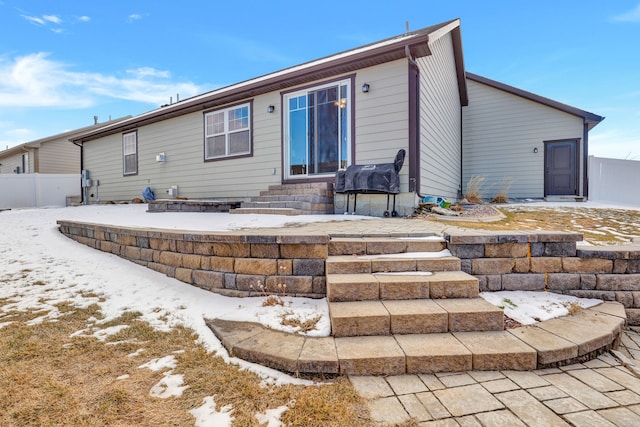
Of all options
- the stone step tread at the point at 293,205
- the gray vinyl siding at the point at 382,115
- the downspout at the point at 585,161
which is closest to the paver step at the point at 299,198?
the stone step tread at the point at 293,205

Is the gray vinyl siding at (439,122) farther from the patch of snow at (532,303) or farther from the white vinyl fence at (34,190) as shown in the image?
the white vinyl fence at (34,190)

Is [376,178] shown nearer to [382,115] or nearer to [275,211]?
[382,115]

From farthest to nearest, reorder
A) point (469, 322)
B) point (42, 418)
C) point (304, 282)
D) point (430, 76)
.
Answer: point (430, 76)
point (304, 282)
point (469, 322)
point (42, 418)

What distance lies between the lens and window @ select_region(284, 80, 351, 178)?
247 inches

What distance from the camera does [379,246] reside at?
286cm

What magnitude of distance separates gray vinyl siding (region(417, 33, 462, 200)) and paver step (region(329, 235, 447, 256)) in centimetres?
312

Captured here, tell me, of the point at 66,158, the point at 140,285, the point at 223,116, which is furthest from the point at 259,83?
the point at 66,158

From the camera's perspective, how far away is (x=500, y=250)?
284 cm

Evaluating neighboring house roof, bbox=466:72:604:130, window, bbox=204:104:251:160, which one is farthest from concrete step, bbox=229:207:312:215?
neighboring house roof, bbox=466:72:604:130

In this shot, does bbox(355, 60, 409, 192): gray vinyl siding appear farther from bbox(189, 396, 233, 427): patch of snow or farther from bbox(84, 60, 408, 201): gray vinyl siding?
bbox(189, 396, 233, 427): patch of snow

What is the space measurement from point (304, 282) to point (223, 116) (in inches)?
260

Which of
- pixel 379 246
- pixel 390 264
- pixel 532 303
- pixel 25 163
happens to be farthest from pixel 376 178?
pixel 25 163

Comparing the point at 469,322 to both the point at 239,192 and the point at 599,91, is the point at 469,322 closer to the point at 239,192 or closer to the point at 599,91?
the point at 239,192

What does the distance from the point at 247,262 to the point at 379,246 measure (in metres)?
1.23
